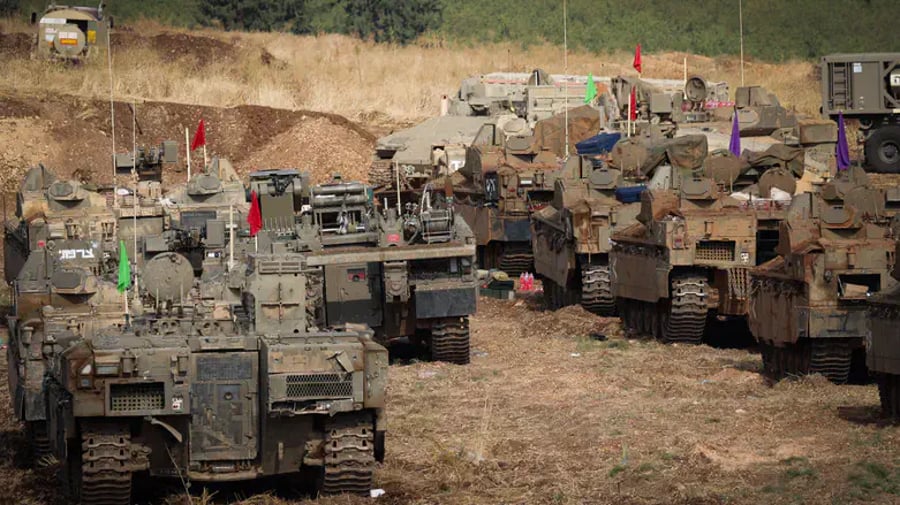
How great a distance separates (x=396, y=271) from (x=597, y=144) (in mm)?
15493

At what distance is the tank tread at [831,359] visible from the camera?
1962 centimetres

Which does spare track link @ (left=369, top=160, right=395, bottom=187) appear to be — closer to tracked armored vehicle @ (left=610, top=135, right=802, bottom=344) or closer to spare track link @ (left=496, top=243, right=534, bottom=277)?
spare track link @ (left=496, top=243, right=534, bottom=277)

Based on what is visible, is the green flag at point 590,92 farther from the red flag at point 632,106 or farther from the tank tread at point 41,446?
the tank tread at point 41,446

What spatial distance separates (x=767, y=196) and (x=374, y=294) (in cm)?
726

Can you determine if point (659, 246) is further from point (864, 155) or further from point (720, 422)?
point (864, 155)

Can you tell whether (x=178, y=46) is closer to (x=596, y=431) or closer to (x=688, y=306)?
(x=688, y=306)

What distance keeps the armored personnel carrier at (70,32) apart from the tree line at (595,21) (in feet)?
38.9

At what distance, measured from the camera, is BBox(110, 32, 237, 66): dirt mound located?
55.7 m

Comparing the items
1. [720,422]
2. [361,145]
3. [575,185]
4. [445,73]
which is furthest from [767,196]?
[445,73]

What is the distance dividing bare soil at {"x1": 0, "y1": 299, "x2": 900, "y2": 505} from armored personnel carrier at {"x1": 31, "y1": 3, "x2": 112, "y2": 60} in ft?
99.3

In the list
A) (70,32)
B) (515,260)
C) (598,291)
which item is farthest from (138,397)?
(70,32)

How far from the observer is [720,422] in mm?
17875

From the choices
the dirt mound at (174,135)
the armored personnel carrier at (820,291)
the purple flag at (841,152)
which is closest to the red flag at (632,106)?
the purple flag at (841,152)

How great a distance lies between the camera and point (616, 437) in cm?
1731
